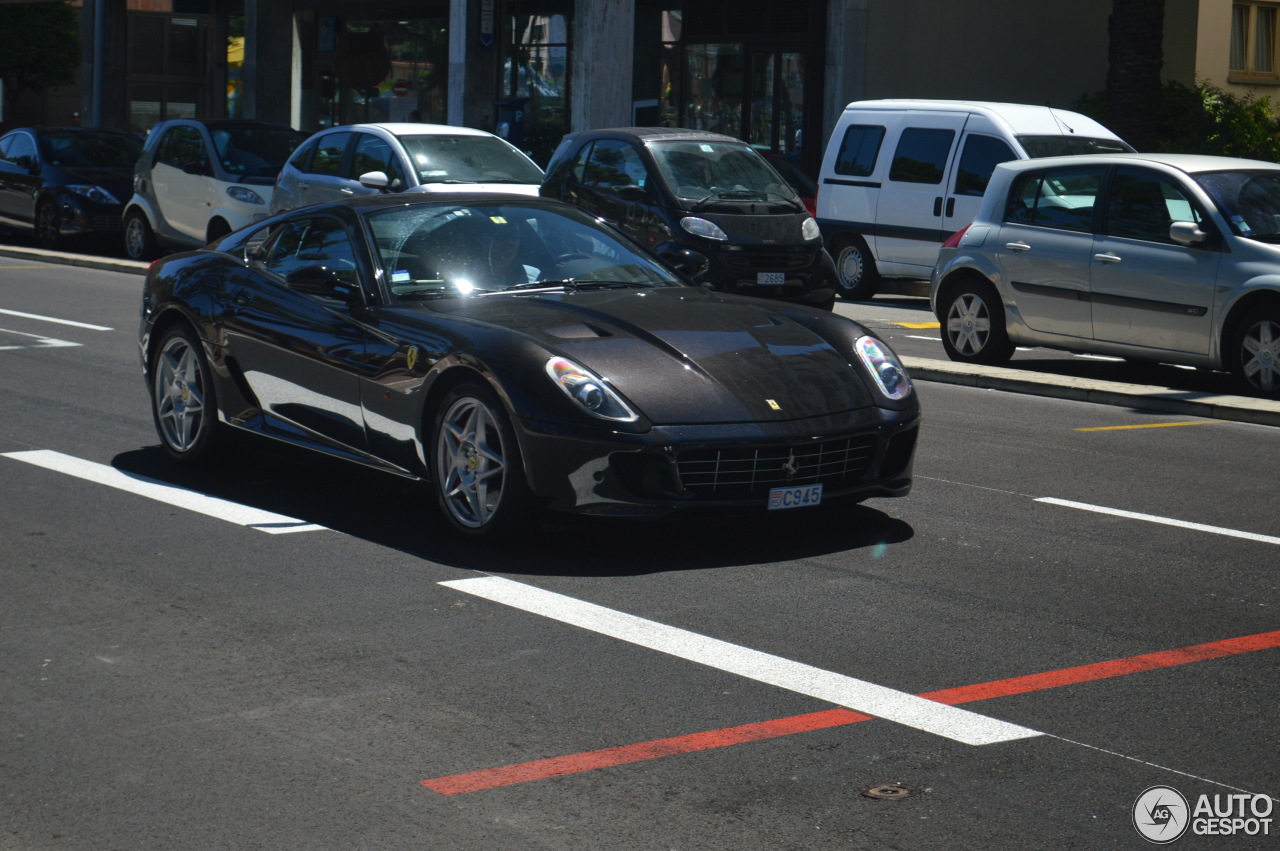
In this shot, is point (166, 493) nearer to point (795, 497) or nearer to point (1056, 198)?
point (795, 497)

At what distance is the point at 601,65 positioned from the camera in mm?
25859

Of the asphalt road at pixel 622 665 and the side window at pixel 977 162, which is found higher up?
the side window at pixel 977 162

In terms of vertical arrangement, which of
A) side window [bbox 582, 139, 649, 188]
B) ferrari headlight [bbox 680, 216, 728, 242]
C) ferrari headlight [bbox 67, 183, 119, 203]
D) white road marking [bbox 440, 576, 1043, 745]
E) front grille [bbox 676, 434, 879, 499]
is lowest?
white road marking [bbox 440, 576, 1043, 745]

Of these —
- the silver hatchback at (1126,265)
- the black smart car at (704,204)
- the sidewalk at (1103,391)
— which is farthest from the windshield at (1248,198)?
the black smart car at (704,204)

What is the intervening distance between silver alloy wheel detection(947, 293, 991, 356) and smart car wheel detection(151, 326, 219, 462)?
6.86 meters

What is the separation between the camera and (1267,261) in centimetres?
1138

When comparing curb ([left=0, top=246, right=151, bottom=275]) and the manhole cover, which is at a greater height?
curb ([left=0, top=246, right=151, bottom=275])

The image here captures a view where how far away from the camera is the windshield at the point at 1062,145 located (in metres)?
17.3

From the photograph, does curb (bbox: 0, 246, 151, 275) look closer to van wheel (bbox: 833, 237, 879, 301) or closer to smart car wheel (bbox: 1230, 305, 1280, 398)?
van wheel (bbox: 833, 237, 879, 301)

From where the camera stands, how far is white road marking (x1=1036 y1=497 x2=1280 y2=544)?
7.32 meters

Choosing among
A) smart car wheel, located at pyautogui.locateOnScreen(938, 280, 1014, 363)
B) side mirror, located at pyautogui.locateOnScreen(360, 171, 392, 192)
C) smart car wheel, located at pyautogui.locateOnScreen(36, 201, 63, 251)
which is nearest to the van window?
smart car wheel, located at pyautogui.locateOnScreen(938, 280, 1014, 363)

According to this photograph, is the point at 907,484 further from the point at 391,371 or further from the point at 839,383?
the point at 391,371

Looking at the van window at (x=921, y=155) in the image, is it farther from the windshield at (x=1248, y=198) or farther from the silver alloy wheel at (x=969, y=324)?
the windshield at (x=1248, y=198)

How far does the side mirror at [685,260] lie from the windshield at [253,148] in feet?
24.1
